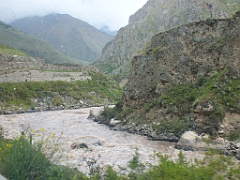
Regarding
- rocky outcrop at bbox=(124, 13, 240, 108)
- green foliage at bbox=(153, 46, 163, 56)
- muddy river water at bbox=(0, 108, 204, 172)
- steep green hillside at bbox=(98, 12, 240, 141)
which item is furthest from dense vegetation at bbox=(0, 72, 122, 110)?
green foliage at bbox=(153, 46, 163, 56)

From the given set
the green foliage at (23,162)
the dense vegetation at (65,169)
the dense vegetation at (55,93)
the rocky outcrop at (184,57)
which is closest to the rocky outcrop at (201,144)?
the rocky outcrop at (184,57)

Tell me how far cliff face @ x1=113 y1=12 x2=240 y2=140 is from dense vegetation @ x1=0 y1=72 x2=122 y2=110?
3002 cm

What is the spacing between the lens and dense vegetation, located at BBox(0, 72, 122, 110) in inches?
2569

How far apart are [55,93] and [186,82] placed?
141 ft

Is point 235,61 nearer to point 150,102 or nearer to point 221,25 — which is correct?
point 221,25

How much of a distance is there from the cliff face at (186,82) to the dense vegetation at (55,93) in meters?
30.0

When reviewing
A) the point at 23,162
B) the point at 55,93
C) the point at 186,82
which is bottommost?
the point at 55,93

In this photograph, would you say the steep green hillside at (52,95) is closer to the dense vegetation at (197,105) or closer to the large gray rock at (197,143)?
the dense vegetation at (197,105)

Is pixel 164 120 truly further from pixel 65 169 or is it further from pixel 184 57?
pixel 65 169

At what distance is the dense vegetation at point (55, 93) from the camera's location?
6524cm

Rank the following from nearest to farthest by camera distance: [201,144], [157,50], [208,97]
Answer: [201,144]
[208,97]
[157,50]

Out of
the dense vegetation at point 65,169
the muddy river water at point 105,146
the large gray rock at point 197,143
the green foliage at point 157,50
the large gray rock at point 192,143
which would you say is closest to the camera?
the dense vegetation at point 65,169

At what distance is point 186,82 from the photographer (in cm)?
3684

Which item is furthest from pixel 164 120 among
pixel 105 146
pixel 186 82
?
pixel 105 146
